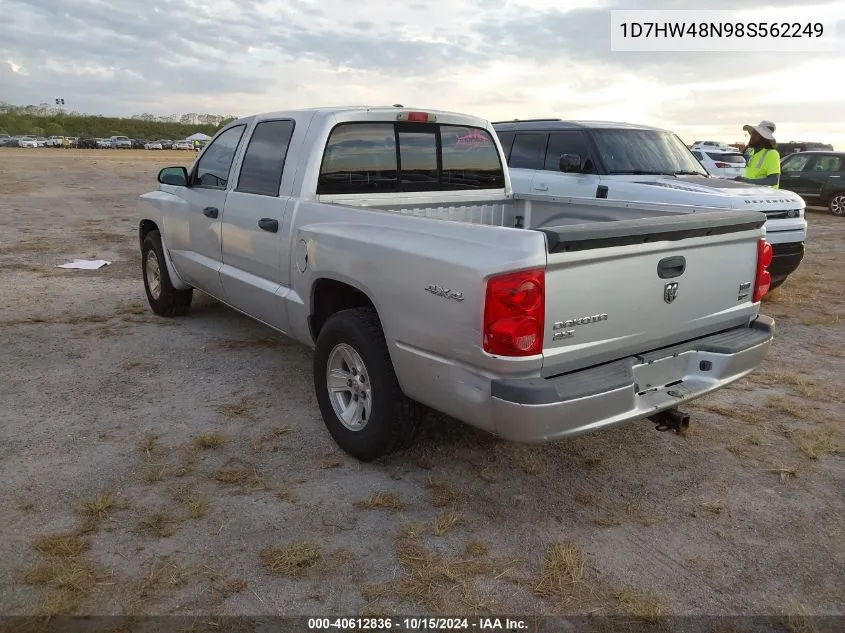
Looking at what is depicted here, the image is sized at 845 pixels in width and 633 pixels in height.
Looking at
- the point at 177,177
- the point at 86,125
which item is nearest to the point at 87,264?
the point at 177,177

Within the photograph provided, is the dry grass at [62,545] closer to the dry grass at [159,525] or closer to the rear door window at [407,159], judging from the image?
the dry grass at [159,525]

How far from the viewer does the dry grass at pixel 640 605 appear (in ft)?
8.57

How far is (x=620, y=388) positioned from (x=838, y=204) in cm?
1724

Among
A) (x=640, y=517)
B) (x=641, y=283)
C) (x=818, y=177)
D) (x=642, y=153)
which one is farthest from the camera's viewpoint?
(x=818, y=177)

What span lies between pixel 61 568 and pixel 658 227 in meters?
2.96

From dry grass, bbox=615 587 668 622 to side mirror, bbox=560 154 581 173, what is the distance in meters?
5.94

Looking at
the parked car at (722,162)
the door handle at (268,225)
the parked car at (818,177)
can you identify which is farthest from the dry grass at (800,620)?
the parked car at (818,177)

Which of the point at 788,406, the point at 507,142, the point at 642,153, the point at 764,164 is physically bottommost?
the point at 788,406

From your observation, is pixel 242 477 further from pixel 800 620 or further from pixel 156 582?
pixel 800 620

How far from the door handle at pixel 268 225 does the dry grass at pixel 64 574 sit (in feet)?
6.87

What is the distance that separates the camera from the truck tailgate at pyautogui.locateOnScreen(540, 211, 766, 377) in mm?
2803

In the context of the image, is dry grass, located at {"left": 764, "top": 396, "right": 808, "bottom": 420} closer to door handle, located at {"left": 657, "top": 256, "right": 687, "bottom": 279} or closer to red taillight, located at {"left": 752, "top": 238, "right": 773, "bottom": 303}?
red taillight, located at {"left": 752, "top": 238, "right": 773, "bottom": 303}

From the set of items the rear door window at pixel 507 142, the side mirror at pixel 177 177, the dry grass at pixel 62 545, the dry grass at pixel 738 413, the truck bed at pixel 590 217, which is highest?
the rear door window at pixel 507 142

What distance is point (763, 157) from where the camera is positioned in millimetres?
9445
